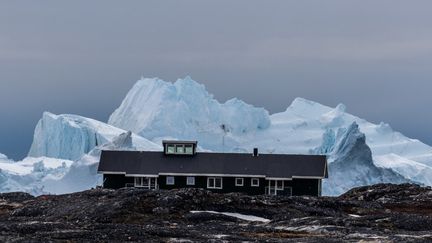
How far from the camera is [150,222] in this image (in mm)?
42531

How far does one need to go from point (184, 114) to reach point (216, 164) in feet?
160

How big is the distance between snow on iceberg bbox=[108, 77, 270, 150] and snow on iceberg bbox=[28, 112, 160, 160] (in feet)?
21.7

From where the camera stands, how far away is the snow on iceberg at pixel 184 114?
11944 centimetres

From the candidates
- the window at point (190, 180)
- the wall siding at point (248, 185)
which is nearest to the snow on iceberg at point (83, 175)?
the wall siding at point (248, 185)

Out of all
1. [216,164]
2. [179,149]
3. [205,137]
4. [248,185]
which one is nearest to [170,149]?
[179,149]

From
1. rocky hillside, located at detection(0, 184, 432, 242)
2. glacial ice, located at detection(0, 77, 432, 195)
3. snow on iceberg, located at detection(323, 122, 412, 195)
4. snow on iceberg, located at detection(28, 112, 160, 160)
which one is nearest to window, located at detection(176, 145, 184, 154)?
rocky hillside, located at detection(0, 184, 432, 242)

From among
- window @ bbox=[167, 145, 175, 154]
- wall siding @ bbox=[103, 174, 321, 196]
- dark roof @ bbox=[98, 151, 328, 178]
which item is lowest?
wall siding @ bbox=[103, 174, 321, 196]

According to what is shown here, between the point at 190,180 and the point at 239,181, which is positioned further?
the point at 239,181

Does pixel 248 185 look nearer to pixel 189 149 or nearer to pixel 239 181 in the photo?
pixel 239 181

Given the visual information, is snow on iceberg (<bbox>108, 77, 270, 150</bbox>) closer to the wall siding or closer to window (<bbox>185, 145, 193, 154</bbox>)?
window (<bbox>185, 145, 193, 154</bbox>)

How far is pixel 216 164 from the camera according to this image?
71.6 m

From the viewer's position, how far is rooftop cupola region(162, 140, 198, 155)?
7250 centimetres

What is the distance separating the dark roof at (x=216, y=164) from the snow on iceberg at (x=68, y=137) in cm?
3827

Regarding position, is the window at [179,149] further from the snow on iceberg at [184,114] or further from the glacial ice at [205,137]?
the snow on iceberg at [184,114]
